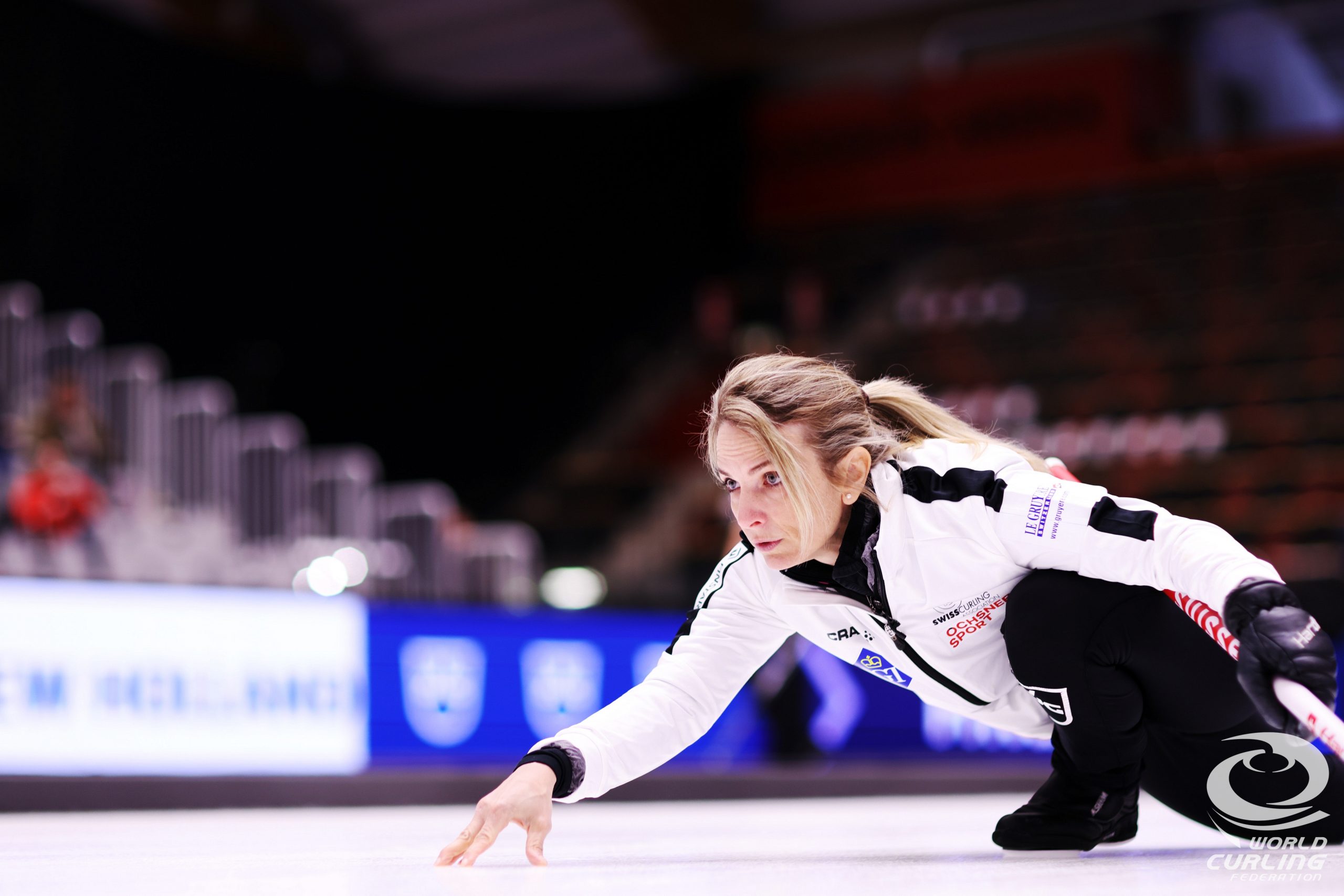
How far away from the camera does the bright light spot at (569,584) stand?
8.35 meters

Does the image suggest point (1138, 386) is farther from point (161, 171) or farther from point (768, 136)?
point (161, 171)

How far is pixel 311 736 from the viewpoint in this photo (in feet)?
16.4

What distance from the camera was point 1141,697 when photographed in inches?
83.6

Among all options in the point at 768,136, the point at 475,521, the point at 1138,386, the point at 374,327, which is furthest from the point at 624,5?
the point at 1138,386

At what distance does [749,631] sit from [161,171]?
389 inches

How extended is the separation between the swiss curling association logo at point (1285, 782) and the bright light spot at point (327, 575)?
17.5 ft

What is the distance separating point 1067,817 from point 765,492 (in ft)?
2.33

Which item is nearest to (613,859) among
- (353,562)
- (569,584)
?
(353,562)

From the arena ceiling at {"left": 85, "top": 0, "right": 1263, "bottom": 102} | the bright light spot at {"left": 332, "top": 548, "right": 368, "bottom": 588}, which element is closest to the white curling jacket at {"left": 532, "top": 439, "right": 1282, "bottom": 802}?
the bright light spot at {"left": 332, "top": 548, "right": 368, "bottom": 588}

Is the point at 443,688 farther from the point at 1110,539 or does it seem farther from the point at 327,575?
the point at 1110,539

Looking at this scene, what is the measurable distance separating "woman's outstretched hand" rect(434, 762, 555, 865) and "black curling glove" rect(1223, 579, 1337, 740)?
2.91 feet

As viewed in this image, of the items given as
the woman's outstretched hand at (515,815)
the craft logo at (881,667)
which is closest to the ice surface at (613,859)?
the woman's outstretched hand at (515,815)

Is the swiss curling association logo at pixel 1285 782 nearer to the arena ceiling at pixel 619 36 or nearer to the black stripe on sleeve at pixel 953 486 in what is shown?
the black stripe on sleeve at pixel 953 486

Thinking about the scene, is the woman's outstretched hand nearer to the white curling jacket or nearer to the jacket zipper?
the white curling jacket
